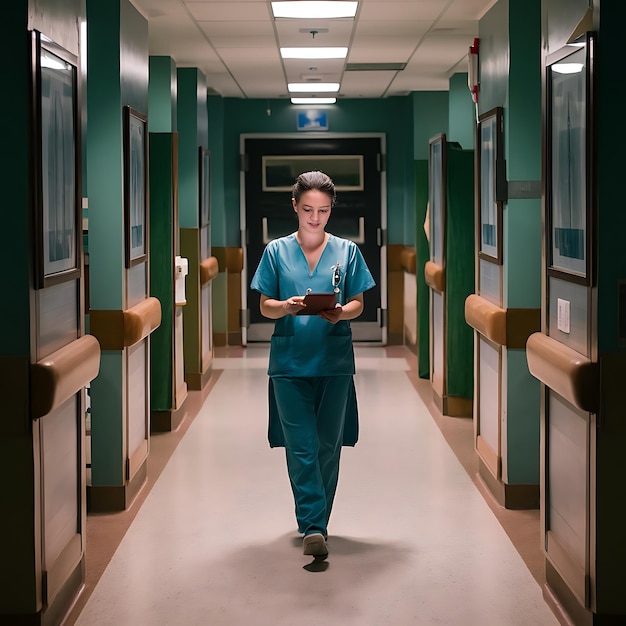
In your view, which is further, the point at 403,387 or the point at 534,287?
the point at 403,387

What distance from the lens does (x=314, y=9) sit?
19.9 ft

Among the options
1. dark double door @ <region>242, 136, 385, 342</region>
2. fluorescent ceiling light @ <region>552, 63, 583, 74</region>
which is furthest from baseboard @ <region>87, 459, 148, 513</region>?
dark double door @ <region>242, 136, 385, 342</region>

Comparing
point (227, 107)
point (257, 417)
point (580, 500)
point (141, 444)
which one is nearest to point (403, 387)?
point (257, 417)

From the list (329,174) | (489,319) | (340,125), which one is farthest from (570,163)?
(340,125)

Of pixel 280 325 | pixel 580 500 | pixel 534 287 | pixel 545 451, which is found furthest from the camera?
pixel 534 287

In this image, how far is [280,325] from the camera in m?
4.62

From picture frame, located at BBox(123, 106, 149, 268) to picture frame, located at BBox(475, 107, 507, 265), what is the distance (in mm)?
1890

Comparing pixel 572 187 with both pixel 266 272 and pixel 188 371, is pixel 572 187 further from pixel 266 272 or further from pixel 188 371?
pixel 188 371

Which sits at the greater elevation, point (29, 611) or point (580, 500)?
point (580, 500)

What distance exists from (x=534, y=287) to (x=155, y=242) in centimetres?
296

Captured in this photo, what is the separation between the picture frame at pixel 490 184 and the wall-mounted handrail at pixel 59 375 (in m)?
2.37

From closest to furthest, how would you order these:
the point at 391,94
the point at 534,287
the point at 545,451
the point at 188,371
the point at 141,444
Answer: the point at 545,451
the point at 534,287
the point at 141,444
the point at 188,371
the point at 391,94

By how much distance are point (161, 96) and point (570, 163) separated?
4.64 metres

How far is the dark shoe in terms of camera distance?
4445 millimetres
